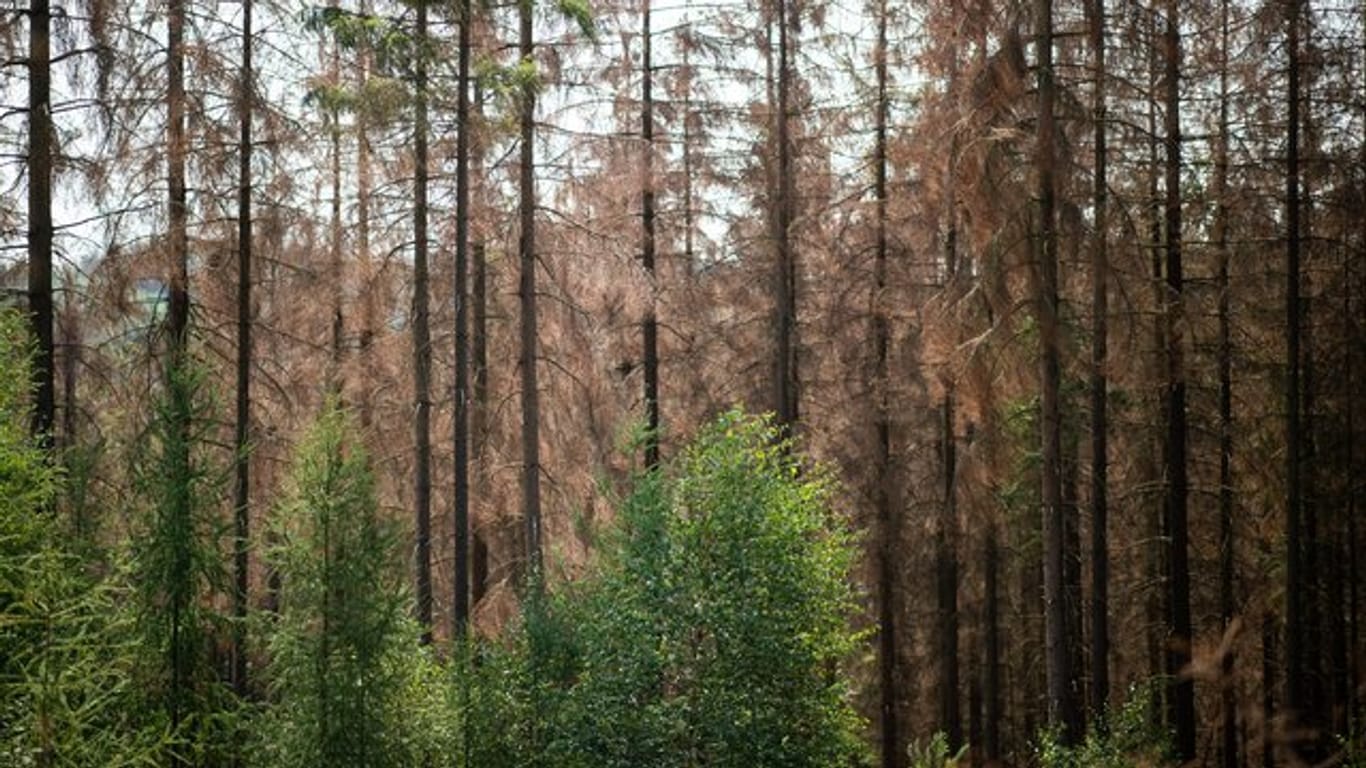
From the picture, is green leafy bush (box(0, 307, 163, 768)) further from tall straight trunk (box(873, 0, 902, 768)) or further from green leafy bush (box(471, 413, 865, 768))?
tall straight trunk (box(873, 0, 902, 768))

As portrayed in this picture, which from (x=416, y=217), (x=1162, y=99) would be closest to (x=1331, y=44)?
(x=1162, y=99)

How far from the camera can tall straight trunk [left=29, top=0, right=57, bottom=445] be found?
50.4ft

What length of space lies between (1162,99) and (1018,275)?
161 inches

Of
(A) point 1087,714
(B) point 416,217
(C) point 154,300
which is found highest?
(B) point 416,217

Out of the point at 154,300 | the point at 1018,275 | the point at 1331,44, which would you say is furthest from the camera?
the point at 1331,44

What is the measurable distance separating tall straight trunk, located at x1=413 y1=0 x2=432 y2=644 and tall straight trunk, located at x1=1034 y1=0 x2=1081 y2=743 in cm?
810

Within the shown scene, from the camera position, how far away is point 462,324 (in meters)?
18.6

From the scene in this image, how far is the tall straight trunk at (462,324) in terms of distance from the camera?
1845 centimetres

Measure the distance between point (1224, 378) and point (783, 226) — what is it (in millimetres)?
7595

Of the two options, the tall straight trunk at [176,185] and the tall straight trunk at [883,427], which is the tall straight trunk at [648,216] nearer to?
the tall straight trunk at [883,427]

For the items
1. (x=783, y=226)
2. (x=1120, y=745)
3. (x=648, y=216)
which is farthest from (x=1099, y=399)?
(x=648, y=216)

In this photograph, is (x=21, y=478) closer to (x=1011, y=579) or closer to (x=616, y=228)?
(x=616, y=228)

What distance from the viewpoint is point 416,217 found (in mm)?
19828

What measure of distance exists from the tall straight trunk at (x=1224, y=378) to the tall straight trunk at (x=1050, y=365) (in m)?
4.67
